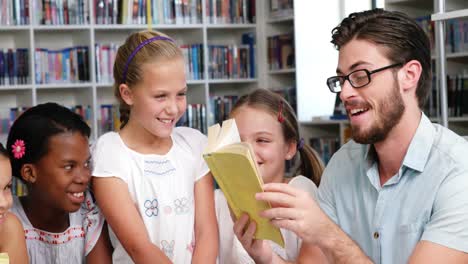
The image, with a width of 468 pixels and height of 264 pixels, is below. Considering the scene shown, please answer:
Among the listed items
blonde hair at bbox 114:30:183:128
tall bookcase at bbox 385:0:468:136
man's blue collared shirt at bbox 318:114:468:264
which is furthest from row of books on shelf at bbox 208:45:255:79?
man's blue collared shirt at bbox 318:114:468:264

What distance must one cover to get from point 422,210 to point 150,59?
91cm

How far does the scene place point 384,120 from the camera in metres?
1.70

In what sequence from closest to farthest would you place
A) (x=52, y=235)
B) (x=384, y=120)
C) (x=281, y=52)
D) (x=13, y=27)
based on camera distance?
1. (x=384, y=120)
2. (x=52, y=235)
3. (x=13, y=27)
4. (x=281, y=52)

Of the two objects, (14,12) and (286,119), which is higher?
(14,12)

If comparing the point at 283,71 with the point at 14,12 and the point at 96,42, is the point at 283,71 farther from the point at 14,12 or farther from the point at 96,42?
the point at 14,12

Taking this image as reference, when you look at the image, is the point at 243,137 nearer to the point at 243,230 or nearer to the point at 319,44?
the point at 243,230

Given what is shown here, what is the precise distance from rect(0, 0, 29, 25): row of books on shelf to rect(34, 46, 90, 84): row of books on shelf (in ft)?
0.94

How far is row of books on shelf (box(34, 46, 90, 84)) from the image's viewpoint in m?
5.47

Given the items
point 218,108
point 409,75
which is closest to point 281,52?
point 218,108

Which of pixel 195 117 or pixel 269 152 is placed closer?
pixel 269 152

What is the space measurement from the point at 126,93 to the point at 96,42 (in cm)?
364

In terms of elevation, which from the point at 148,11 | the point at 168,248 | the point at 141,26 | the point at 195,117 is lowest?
the point at 168,248

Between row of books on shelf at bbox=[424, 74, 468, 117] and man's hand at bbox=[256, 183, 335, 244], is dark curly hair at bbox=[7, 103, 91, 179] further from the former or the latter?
row of books on shelf at bbox=[424, 74, 468, 117]

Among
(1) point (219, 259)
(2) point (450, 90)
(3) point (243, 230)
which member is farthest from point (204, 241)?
(2) point (450, 90)
